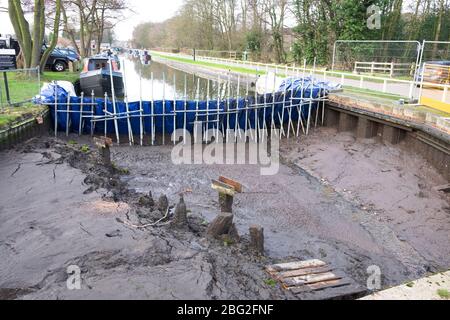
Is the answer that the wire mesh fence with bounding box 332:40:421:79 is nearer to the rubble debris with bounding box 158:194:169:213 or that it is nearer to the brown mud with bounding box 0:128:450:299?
the brown mud with bounding box 0:128:450:299

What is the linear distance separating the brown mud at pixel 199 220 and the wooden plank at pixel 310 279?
22 centimetres

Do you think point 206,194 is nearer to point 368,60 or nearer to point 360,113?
point 360,113

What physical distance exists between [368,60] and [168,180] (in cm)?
1475

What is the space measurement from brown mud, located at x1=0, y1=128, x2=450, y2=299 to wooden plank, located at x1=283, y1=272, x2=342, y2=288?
0.73 ft

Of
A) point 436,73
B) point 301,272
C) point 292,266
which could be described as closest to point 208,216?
point 292,266

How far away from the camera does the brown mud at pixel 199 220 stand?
206 inches

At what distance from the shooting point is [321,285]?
5.40 metres

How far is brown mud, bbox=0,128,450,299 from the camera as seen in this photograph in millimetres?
5223

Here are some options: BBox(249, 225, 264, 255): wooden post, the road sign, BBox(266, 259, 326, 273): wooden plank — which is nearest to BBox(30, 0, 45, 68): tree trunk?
the road sign

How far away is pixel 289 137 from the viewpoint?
1560 cm

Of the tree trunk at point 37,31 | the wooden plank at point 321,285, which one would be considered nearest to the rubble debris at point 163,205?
the wooden plank at point 321,285

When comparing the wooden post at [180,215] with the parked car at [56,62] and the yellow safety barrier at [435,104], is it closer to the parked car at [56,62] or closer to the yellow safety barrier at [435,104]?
the yellow safety barrier at [435,104]

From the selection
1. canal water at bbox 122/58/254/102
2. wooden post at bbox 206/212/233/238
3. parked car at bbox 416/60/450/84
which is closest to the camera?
wooden post at bbox 206/212/233/238
